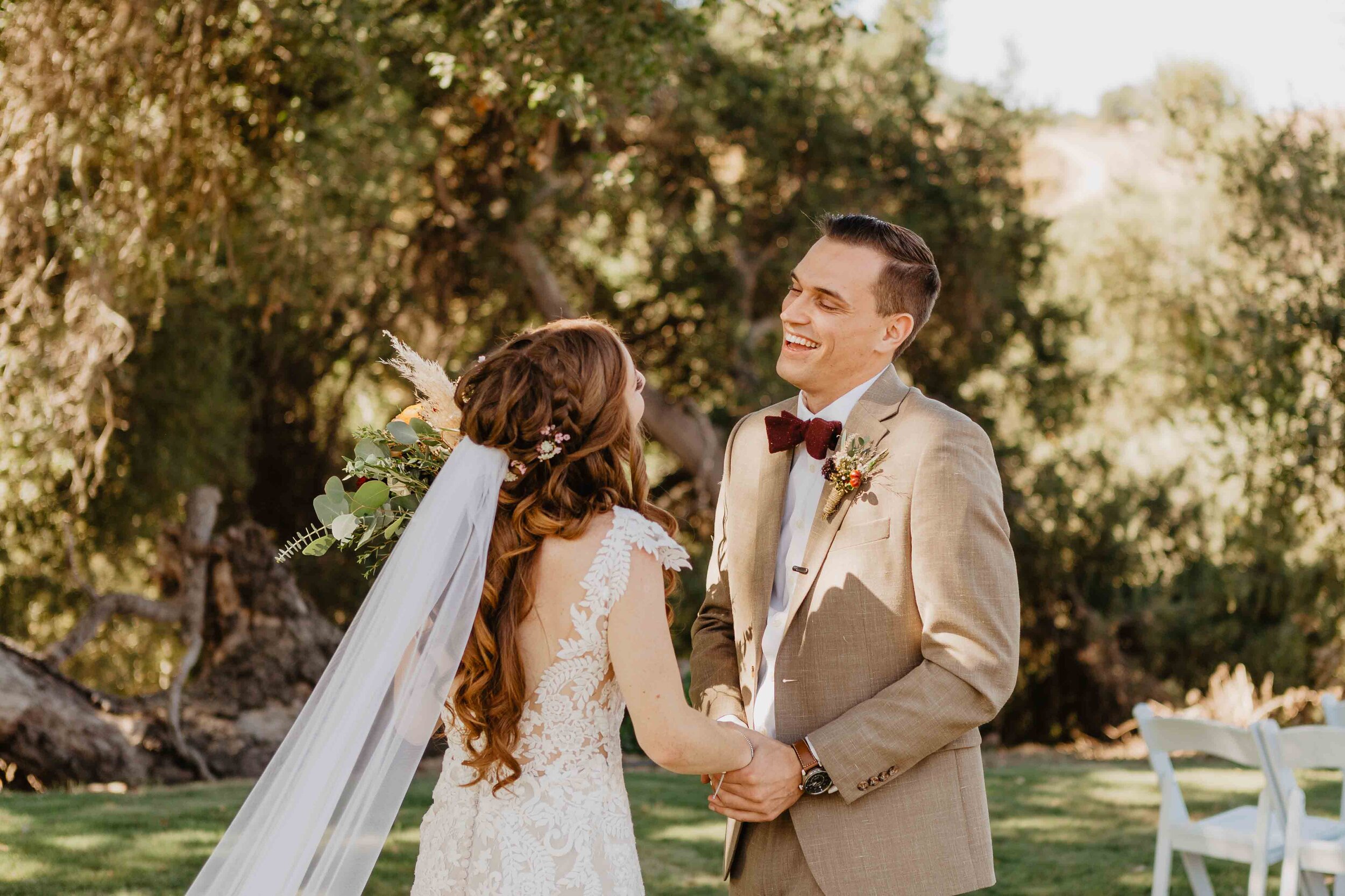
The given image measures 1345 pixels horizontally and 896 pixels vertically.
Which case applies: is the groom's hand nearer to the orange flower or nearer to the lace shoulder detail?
the lace shoulder detail

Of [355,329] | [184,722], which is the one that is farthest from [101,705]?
[355,329]

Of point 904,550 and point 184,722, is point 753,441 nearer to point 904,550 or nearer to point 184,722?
point 904,550

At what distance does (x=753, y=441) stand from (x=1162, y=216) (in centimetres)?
1543

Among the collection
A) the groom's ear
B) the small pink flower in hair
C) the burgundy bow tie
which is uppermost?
the groom's ear

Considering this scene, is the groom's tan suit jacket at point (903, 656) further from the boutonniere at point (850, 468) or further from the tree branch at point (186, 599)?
the tree branch at point (186, 599)

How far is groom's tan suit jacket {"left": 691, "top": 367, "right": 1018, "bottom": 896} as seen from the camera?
95.5 inches

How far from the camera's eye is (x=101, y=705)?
862 cm

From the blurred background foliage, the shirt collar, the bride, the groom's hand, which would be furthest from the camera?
the blurred background foliage

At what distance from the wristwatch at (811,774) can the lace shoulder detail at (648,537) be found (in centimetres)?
45

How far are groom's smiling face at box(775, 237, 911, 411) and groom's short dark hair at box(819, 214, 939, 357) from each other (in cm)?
1

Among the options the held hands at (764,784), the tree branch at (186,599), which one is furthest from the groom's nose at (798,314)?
the tree branch at (186,599)

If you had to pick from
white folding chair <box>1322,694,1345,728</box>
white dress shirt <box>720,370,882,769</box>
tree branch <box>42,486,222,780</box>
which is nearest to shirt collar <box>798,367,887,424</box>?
white dress shirt <box>720,370,882,769</box>

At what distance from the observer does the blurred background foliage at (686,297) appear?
7879 mm

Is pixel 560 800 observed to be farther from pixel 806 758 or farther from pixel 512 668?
pixel 806 758
